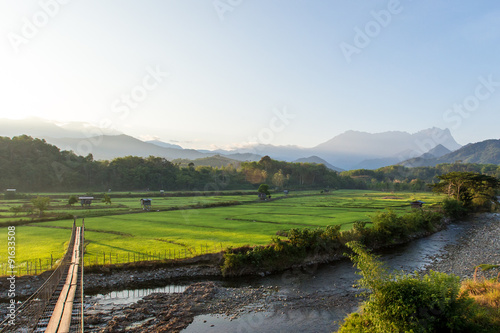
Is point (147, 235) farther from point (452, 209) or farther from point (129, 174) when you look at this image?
point (129, 174)

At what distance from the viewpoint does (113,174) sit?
106750 mm

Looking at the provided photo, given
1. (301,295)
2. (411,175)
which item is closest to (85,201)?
(301,295)

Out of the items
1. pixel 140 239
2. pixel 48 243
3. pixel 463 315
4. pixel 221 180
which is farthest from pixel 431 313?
pixel 221 180

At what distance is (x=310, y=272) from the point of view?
26344mm

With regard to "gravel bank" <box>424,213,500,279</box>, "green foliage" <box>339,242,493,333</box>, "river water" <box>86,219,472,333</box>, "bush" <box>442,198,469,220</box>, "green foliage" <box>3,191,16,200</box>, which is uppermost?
"green foliage" <box>3,191,16,200</box>

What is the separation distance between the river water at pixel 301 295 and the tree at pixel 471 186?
1628 inches

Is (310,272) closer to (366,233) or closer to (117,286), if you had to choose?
(366,233)

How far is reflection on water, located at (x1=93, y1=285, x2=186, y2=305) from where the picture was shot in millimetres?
20280

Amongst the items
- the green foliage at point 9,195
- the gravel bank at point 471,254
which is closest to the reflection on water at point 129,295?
the gravel bank at point 471,254

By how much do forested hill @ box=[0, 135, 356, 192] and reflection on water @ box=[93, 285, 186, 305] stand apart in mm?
81856

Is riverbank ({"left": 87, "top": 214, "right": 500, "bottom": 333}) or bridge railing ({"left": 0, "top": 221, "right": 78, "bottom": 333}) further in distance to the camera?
riverbank ({"left": 87, "top": 214, "right": 500, "bottom": 333})

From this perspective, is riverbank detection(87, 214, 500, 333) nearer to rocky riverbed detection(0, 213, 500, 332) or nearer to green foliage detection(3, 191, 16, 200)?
rocky riverbed detection(0, 213, 500, 332)

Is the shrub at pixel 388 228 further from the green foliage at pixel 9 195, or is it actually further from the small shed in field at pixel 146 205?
the green foliage at pixel 9 195

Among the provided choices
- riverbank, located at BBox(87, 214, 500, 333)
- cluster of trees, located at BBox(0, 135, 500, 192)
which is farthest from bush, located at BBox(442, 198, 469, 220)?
riverbank, located at BBox(87, 214, 500, 333)
